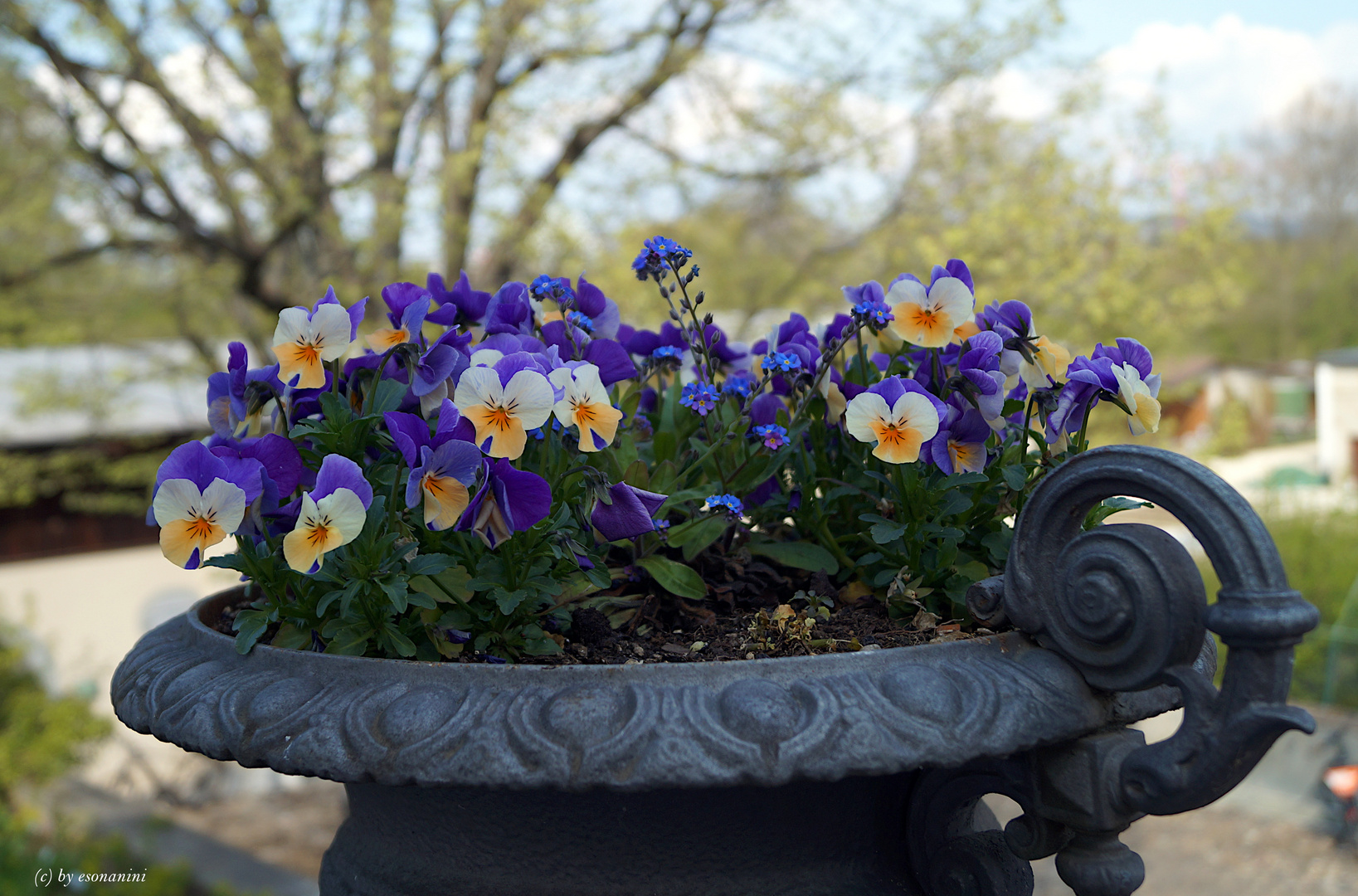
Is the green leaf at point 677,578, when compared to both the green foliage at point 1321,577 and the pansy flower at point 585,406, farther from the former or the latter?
the green foliage at point 1321,577

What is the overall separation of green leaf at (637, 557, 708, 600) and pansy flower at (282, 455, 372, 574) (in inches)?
13.4

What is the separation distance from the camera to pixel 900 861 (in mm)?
1125

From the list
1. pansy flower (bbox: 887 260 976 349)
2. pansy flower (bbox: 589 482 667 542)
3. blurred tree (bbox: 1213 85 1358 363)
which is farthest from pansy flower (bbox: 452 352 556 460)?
blurred tree (bbox: 1213 85 1358 363)

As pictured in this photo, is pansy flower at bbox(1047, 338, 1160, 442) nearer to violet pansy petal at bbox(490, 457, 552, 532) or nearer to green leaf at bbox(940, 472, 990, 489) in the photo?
green leaf at bbox(940, 472, 990, 489)

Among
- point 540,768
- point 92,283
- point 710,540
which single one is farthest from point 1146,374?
point 92,283

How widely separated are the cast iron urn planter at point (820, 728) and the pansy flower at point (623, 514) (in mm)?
174

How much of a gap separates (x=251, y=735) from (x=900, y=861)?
2.40 ft

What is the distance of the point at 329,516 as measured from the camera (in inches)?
37.5

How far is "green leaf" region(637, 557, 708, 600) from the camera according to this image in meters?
1.12

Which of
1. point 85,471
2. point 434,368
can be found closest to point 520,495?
point 434,368

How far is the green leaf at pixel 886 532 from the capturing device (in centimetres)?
111

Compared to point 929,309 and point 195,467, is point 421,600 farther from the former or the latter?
point 929,309

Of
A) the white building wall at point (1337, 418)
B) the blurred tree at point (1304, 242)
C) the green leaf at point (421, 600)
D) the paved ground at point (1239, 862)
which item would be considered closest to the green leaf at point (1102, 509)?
the green leaf at point (421, 600)

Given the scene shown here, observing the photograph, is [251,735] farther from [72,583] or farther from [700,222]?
[72,583]
